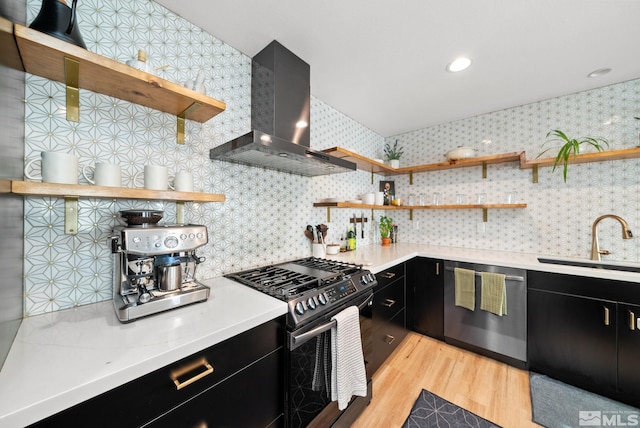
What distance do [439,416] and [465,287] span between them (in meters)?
1.07

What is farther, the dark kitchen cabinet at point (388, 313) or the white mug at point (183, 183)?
the dark kitchen cabinet at point (388, 313)

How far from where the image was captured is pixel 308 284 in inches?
52.6

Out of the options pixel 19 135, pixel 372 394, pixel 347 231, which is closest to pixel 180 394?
pixel 19 135

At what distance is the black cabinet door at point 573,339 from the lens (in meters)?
1.66

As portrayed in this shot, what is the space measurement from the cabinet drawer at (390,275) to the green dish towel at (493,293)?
693mm

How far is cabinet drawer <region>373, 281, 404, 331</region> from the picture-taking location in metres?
1.78

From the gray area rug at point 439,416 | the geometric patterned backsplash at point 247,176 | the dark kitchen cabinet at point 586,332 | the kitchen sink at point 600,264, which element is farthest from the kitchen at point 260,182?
the gray area rug at point 439,416

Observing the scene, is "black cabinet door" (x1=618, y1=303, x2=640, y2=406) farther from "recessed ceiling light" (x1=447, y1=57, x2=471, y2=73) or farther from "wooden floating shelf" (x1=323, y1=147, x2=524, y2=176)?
"recessed ceiling light" (x1=447, y1=57, x2=471, y2=73)

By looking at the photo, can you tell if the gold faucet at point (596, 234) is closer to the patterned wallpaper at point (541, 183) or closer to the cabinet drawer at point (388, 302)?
the patterned wallpaper at point (541, 183)

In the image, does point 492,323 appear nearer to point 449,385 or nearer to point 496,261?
point 496,261

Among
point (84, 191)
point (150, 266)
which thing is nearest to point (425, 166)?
point (150, 266)

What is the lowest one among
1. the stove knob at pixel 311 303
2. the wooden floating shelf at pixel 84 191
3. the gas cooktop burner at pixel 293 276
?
the stove knob at pixel 311 303

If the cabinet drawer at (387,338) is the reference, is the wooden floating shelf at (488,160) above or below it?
above

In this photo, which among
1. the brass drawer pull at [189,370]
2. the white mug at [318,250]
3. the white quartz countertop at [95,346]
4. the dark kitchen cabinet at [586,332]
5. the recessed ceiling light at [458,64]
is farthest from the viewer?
the white mug at [318,250]
